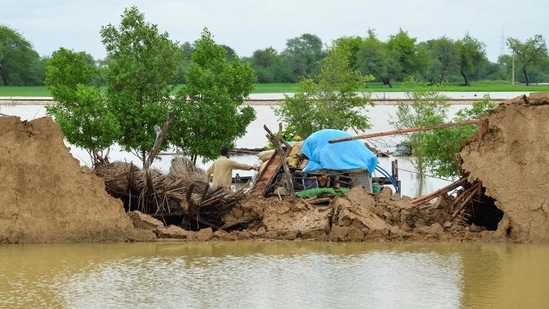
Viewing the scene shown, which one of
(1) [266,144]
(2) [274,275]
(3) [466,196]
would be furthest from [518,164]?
(1) [266,144]

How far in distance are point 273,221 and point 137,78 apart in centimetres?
1041

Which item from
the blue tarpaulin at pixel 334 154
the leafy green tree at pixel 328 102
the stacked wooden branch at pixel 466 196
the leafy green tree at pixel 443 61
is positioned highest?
the leafy green tree at pixel 443 61

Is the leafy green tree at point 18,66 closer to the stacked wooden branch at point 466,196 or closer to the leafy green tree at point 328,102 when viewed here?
the leafy green tree at point 328,102

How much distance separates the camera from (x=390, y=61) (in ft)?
325

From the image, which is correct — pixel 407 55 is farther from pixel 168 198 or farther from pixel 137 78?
pixel 168 198

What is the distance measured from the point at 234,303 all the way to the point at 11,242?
198 inches

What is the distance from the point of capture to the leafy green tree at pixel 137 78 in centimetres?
2628

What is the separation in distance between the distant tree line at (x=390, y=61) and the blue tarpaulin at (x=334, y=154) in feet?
236

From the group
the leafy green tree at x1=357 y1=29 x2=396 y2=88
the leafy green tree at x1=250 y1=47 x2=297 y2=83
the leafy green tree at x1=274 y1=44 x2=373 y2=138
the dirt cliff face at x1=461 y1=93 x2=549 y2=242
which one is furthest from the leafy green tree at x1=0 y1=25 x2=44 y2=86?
the dirt cliff face at x1=461 y1=93 x2=549 y2=242

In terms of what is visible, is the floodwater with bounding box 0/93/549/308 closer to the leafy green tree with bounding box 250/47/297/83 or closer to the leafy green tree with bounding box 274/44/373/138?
the leafy green tree with bounding box 274/44/373/138

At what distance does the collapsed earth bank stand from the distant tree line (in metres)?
75.7

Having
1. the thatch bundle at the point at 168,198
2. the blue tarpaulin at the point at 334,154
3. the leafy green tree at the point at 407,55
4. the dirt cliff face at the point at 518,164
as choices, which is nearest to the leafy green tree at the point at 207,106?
the blue tarpaulin at the point at 334,154

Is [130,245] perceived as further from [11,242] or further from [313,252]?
[313,252]

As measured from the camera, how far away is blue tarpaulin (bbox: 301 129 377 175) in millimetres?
20188
